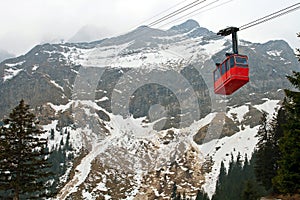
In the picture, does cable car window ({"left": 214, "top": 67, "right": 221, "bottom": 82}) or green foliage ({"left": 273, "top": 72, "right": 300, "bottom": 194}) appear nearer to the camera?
green foliage ({"left": 273, "top": 72, "right": 300, "bottom": 194})

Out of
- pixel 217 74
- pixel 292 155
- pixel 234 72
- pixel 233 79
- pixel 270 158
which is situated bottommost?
pixel 292 155

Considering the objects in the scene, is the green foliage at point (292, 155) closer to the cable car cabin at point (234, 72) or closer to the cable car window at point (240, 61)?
the cable car cabin at point (234, 72)

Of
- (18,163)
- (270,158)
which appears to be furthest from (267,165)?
(18,163)

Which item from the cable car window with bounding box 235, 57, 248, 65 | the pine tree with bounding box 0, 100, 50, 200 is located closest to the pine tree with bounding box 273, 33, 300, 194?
the cable car window with bounding box 235, 57, 248, 65

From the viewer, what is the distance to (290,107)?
26438mm

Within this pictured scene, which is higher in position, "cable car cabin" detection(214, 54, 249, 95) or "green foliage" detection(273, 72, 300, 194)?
"cable car cabin" detection(214, 54, 249, 95)

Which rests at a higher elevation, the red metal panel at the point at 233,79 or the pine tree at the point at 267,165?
the red metal panel at the point at 233,79

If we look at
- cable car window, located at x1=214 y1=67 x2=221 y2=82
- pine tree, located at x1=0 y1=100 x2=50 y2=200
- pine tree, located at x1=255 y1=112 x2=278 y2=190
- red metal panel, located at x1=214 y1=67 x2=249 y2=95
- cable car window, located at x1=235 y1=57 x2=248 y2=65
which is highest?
cable car window, located at x1=214 y1=67 x2=221 y2=82

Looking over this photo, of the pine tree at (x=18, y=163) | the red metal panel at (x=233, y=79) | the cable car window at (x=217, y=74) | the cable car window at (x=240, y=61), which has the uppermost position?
the cable car window at (x=217, y=74)

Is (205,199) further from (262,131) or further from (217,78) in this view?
(217,78)

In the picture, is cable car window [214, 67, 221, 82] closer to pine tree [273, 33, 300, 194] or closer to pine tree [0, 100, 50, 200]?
pine tree [273, 33, 300, 194]

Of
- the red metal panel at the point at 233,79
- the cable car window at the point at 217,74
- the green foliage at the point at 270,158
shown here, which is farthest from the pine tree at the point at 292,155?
the green foliage at the point at 270,158

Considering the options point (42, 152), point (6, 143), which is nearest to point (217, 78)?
point (42, 152)

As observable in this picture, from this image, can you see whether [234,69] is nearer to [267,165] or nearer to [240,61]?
[240,61]
